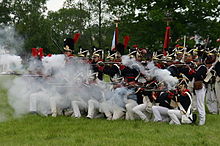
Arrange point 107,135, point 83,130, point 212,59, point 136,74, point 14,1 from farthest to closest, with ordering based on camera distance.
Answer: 1. point 14,1
2. point 212,59
3. point 136,74
4. point 83,130
5. point 107,135

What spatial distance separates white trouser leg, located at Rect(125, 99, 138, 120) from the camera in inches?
437

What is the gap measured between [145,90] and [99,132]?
7.20ft

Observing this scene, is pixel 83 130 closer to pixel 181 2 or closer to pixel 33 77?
pixel 33 77

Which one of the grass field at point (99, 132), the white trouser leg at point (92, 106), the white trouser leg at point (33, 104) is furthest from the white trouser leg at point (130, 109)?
the white trouser leg at point (33, 104)

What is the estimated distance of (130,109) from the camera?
11.1 m

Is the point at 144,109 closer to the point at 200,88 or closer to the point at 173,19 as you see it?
the point at 200,88

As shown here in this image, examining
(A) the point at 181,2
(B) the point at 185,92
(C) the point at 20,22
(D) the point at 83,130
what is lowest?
(D) the point at 83,130

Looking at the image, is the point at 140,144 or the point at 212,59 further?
the point at 212,59

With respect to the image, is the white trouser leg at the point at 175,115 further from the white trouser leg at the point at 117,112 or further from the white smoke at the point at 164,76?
the white trouser leg at the point at 117,112

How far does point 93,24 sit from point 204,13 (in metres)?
19.6

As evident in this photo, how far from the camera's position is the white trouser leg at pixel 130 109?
11.1 meters

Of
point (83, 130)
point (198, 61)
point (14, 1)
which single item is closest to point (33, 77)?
point (83, 130)

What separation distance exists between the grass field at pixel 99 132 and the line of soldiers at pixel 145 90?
461 millimetres

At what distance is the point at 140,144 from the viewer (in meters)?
8.22
